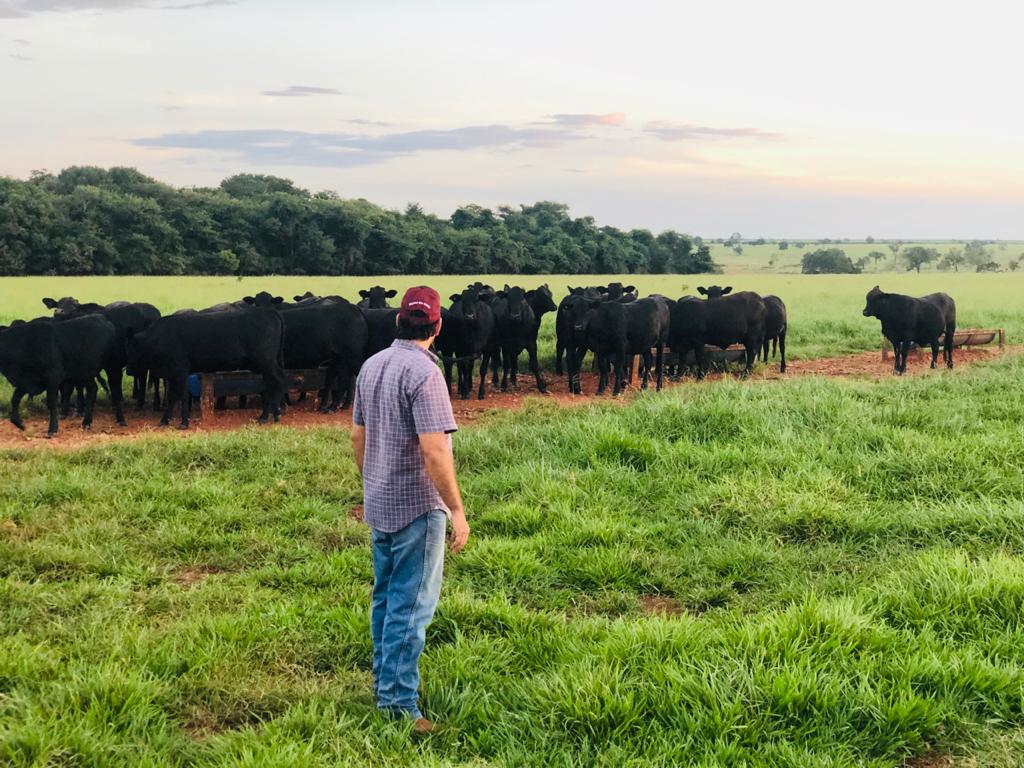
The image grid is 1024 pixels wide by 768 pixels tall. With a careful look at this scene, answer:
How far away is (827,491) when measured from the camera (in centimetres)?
687

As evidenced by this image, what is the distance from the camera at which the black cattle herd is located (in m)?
11.3

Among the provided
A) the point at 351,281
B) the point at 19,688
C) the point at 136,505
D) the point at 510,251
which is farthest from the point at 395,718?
the point at 510,251

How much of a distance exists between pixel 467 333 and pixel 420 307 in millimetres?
10559

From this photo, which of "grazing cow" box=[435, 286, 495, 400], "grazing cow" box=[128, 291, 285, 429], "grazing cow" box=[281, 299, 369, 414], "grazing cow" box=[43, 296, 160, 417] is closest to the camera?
"grazing cow" box=[128, 291, 285, 429]

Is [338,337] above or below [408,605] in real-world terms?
above

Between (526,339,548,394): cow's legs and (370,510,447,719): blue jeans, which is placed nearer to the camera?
(370,510,447,719): blue jeans

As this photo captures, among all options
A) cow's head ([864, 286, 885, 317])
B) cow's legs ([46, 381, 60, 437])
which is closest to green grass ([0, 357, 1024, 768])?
cow's legs ([46, 381, 60, 437])

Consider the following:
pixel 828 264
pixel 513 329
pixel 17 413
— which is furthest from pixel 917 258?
pixel 17 413

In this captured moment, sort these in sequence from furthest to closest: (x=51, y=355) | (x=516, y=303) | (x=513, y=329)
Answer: (x=513, y=329)
(x=516, y=303)
(x=51, y=355)

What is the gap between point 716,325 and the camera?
16172 mm

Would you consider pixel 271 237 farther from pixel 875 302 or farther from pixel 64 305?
pixel 875 302

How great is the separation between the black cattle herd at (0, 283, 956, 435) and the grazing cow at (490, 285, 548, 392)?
25 mm

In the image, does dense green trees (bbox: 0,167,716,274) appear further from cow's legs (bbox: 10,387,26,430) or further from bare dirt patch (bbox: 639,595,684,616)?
bare dirt patch (bbox: 639,595,684,616)

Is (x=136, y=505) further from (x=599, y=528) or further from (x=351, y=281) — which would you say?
(x=351, y=281)
